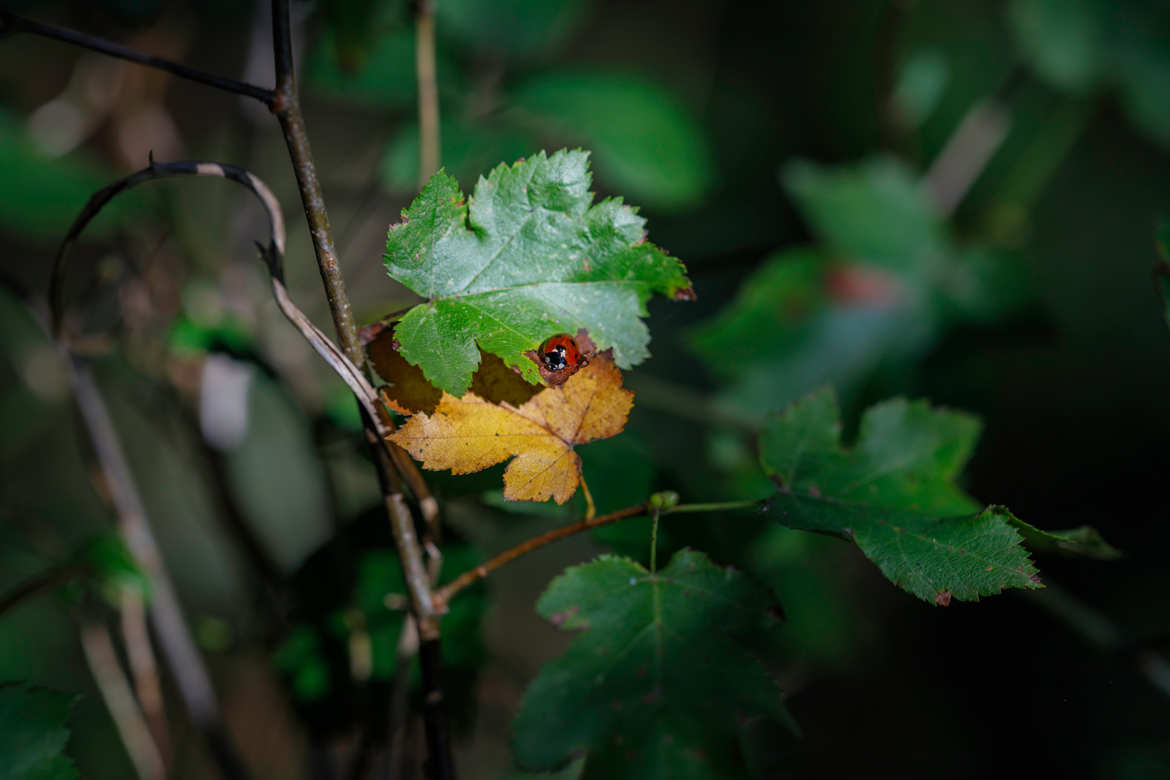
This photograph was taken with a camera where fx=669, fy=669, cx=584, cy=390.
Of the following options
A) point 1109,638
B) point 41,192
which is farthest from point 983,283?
point 41,192

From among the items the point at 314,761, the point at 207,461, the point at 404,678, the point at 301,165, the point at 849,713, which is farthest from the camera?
the point at 849,713

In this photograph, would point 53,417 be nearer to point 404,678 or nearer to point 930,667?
point 404,678

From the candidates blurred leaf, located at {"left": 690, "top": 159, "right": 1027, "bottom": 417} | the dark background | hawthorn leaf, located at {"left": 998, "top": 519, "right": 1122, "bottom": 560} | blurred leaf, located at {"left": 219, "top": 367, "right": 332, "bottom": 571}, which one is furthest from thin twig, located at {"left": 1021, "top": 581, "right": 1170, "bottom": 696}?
blurred leaf, located at {"left": 219, "top": 367, "right": 332, "bottom": 571}

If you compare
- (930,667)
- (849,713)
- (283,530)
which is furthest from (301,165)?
(930,667)

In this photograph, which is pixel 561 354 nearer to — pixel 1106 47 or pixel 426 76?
pixel 426 76

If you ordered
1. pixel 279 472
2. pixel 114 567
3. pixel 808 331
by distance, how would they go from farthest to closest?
pixel 279 472
pixel 808 331
pixel 114 567

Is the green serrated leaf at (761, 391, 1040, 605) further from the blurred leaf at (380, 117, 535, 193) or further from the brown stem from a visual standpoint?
the blurred leaf at (380, 117, 535, 193)

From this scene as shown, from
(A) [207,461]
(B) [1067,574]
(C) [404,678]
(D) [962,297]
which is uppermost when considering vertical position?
(D) [962,297]

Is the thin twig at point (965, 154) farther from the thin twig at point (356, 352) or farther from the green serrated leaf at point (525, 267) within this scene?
the thin twig at point (356, 352)
